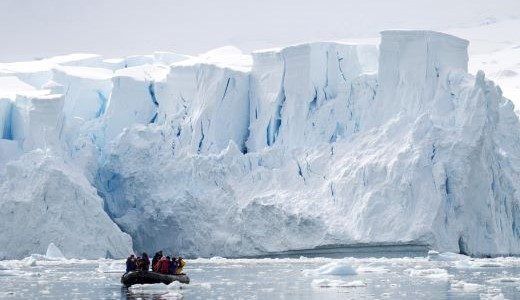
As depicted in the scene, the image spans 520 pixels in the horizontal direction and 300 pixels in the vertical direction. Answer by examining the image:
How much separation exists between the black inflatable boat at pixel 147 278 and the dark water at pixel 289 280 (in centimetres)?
30

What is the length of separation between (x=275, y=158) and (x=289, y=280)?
1022 cm

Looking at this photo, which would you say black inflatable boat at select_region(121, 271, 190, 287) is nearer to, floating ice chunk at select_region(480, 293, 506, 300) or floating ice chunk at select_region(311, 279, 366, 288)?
floating ice chunk at select_region(311, 279, 366, 288)

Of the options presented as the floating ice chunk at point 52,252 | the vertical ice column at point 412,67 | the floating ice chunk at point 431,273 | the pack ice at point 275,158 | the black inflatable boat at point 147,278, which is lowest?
the floating ice chunk at point 52,252

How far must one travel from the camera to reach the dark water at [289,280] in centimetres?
1902

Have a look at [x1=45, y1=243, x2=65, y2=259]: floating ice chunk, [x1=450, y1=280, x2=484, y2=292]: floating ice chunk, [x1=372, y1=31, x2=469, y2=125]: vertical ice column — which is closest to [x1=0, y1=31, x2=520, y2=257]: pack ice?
[x1=372, y1=31, x2=469, y2=125]: vertical ice column

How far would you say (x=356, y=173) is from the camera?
3061 cm

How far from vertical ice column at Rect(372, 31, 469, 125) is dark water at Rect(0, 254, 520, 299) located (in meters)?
4.25

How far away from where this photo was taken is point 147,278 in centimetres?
2138

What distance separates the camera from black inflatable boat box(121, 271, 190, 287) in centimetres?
2127

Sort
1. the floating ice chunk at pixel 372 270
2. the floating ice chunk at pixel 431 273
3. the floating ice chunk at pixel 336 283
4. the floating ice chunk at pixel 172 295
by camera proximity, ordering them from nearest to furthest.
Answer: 1. the floating ice chunk at pixel 172 295
2. the floating ice chunk at pixel 336 283
3. the floating ice chunk at pixel 431 273
4. the floating ice chunk at pixel 372 270

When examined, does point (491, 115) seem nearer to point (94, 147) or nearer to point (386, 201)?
point (386, 201)

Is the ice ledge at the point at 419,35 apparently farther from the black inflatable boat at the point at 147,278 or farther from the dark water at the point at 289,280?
the black inflatable boat at the point at 147,278

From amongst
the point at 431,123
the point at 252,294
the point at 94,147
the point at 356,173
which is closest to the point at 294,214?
the point at 356,173

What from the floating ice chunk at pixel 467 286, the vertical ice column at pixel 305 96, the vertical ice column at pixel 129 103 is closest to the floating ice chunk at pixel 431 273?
the floating ice chunk at pixel 467 286
